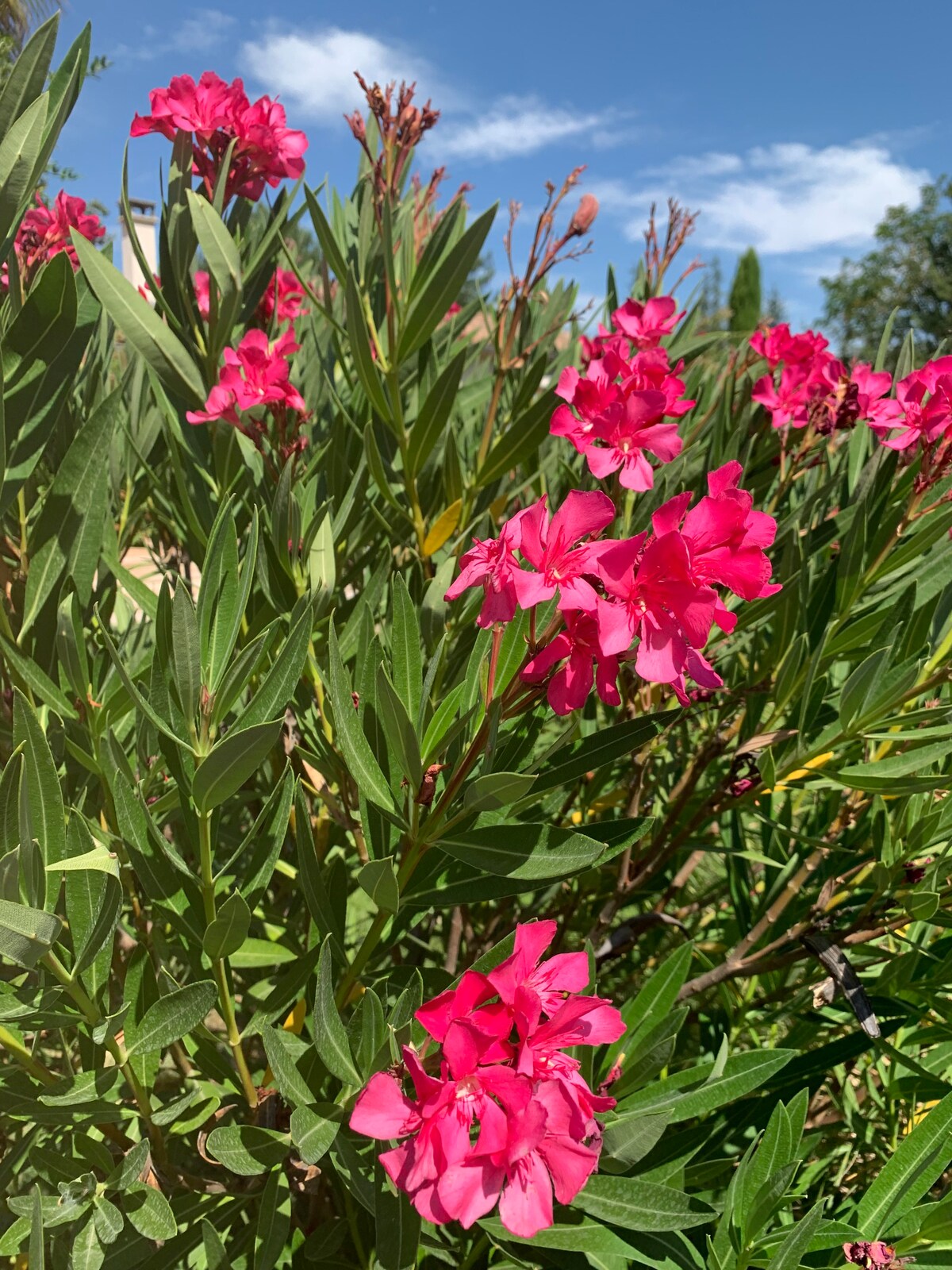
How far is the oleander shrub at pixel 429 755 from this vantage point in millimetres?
779

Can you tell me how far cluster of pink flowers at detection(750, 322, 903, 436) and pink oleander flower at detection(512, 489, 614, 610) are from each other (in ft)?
2.27

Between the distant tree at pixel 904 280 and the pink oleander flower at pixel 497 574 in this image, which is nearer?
the pink oleander flower at pixel 497 574

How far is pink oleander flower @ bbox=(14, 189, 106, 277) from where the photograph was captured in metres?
1.43

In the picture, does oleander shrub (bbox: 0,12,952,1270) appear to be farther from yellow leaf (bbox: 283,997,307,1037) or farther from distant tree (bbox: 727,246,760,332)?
distant tree (bbox: 727,246,760,332)

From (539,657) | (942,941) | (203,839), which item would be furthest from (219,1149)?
(942,941)

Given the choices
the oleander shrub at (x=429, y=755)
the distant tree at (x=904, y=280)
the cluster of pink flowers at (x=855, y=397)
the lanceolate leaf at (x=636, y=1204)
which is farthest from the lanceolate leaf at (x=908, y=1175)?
the distant tree at (x=904, y=280)

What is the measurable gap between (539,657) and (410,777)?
160 millimetres

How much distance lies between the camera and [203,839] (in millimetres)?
833

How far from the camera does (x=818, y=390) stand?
141 centimetres

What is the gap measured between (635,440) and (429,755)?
456 mm

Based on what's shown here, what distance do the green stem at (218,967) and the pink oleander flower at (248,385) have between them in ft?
1.77

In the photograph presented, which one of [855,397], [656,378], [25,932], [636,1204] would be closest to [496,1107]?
[636,1204]

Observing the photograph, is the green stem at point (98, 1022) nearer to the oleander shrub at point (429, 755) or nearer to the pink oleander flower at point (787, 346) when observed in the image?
the oleander shrub at point (429, 755)

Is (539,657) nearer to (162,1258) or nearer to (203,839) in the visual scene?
(203,839)
